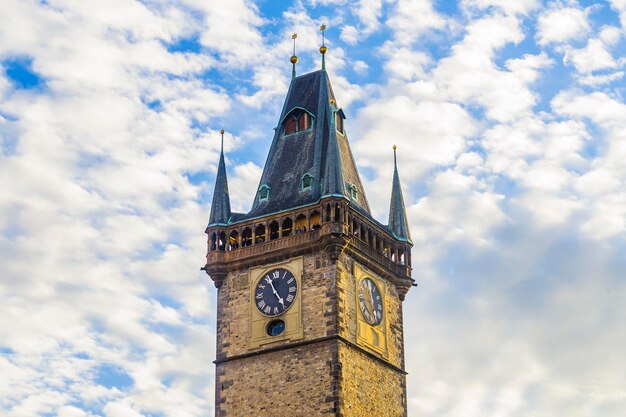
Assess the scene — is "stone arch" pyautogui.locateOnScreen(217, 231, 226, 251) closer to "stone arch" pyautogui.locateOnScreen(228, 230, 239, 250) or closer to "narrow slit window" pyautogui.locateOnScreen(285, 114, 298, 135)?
"stone arch" pyautogui.locateOnScreen(228, 230, 239, 250)

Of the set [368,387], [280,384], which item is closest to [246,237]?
[280,384]

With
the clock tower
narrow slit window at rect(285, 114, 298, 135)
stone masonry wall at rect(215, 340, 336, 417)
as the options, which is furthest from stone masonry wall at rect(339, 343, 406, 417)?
narrow slit window at rect(285, 114, 298, 135)

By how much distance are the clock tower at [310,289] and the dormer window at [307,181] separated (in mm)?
52

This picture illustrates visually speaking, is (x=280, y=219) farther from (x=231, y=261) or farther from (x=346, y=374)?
(x=346, y=374)

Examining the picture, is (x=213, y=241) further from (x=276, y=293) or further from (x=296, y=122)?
(x=296, y=122)

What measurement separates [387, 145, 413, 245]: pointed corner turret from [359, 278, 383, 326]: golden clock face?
4222 mm

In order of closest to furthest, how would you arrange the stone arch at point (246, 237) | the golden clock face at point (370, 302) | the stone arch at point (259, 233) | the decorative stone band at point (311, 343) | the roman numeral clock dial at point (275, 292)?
the decorative stone band at point (311, 343) → the roman numeral clock dial at point (275, 292) → the golden clock face at point (370, 302) → the stone arch at point (259, 233) → the stone arch at point (246, 237)

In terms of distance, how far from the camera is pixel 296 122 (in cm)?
7194

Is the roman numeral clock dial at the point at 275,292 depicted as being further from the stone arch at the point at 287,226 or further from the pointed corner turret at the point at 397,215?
the pointed corner turret at the point at 397,215

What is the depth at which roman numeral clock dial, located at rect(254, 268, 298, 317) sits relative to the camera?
64.6 m

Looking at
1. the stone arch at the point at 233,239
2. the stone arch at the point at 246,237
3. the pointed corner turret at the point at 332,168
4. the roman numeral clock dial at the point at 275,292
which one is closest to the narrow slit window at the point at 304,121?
the pointed corner turret at the point at 332,168

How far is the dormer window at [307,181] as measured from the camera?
67.9 meters

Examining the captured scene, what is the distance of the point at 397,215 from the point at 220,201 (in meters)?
9.58

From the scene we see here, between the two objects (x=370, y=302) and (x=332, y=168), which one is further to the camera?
(x=332, y=168)
